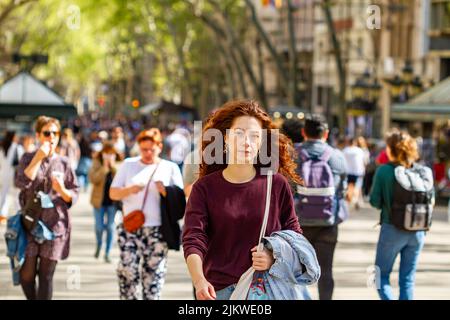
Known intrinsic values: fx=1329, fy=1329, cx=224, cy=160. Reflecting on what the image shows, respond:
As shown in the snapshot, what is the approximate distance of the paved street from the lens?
12.3 metres

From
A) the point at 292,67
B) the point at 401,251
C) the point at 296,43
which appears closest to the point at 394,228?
the point at 401,251

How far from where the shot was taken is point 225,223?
5.79 metres

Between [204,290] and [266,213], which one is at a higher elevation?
[266,213]

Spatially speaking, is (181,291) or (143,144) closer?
(143,144)

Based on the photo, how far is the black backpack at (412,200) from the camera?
1030 cm

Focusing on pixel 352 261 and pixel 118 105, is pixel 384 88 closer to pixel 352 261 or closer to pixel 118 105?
pixel 352 261

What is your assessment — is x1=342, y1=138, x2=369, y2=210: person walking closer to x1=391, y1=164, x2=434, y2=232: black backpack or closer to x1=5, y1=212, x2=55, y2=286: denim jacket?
x1=391, y1=164, x2=434, y2=232: black backpack

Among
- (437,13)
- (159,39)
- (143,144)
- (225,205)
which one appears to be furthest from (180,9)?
(225,205)

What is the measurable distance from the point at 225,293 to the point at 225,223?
0.31 meters

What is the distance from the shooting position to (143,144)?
34.3 ft

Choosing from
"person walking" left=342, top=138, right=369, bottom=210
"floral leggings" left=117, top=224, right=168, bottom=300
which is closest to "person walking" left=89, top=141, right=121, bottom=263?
"floral leggings" left=117, top=224, right=168, bottom=300

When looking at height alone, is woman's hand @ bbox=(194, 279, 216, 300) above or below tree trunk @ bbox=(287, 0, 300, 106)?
below

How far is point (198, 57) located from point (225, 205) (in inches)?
2481

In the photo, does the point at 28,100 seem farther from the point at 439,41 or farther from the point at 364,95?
the point at 439,41
